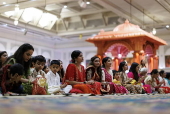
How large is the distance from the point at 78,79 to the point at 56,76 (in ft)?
1.29

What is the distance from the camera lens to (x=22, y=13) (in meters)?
10.3

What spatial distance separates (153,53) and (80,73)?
A: 5720 mm

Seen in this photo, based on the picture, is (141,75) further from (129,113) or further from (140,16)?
(129,113)

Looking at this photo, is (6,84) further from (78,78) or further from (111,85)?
(111,85)

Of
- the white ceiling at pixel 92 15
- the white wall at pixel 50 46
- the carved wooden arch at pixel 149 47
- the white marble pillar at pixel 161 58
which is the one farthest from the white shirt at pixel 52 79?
the white marble pillar at pixel 161 58

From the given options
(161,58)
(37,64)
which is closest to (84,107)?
(37,64)

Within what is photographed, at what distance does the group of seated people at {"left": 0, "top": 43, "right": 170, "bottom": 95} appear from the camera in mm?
2859

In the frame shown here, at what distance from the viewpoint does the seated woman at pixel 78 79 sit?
12.8 ft

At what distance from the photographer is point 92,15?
39.0 feet

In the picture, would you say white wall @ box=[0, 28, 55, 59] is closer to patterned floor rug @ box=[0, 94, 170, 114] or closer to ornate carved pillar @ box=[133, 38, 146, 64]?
ornate carved pillar @ box=[133, 38, 146, 64]

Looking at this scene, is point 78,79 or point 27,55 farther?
point 78,79

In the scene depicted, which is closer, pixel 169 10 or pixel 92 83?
pixel 92 83

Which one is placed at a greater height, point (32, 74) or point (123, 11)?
point (123, 11)

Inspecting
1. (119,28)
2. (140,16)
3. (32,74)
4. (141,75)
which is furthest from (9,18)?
(32,74)
